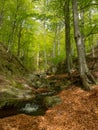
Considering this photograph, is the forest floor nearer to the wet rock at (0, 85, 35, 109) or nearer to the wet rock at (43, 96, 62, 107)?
the wet rock at (43, 96, 62, 107)

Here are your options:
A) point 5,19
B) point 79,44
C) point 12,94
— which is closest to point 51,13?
point 79,44

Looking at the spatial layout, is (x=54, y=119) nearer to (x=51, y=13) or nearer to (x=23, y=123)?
(x=23, y=123)

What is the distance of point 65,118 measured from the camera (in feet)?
21.7

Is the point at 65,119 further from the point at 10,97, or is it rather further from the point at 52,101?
the point at 10,97

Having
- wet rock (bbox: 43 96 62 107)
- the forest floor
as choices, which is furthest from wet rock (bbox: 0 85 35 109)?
the forest floor

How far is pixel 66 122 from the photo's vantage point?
6.32 m

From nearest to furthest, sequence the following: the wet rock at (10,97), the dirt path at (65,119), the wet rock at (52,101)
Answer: the dirt path at (65,119) < the wet rock at (52,101) < the wet rock at (10,97)

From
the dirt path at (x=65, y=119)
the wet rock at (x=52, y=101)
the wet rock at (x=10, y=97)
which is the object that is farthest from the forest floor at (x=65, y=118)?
the wet rock at (x=10, y=97)

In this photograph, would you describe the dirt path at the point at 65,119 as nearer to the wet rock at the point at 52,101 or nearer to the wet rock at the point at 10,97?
the wet rock at the point at 52,101

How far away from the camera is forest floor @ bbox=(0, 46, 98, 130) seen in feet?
19.7

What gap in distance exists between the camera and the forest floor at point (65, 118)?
5.99 metres

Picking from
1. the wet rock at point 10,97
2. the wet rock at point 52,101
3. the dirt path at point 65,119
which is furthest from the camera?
the wet rock at point 10,97

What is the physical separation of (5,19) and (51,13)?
10.4m

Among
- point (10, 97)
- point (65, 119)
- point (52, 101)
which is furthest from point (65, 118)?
point (10, 97)
